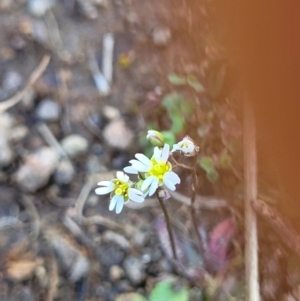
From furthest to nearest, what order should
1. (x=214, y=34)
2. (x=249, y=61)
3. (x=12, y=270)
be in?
(x=214, y=34) → (x=12, y=270) → (x=249, y=61)

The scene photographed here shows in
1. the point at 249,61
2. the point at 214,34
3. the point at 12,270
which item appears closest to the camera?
the point at 249,61

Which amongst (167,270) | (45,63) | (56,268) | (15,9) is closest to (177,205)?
(167,270)

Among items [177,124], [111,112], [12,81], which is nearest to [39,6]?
[12,81]

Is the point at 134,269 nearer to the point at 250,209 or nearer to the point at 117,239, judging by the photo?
the point at 117,239

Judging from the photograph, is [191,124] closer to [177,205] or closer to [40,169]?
[177,205]

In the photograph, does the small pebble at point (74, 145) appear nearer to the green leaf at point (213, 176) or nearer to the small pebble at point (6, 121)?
the small pebble at point (6, 121)

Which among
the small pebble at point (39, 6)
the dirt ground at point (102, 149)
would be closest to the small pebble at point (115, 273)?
the dirt ground at point (102, 149)
